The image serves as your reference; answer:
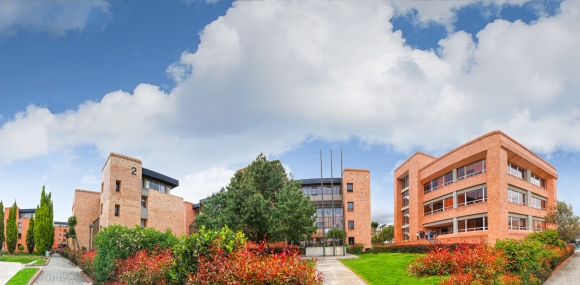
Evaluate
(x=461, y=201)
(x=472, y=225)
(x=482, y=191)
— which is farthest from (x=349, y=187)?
(x=482, y=191)

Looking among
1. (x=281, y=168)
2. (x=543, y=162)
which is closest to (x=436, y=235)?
(x=543, y=162)

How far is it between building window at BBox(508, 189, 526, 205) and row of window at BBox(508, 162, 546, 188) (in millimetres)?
1670

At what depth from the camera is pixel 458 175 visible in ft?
156

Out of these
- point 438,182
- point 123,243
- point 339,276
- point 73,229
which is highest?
point 438,182

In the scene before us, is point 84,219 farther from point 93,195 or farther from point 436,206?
point 436,206

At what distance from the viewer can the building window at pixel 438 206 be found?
161ft

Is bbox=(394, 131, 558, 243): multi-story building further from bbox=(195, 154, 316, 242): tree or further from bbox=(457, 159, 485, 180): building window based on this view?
bbox=(195, 154, 316, 242): tree

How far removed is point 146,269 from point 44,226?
45.7 metres

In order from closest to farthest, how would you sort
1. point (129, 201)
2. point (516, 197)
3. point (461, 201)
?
point (516, 197), point (461, 201), point (129, 201)

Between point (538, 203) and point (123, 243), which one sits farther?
point (538, 203)

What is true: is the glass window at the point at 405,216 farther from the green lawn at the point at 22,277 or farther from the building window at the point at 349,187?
the green lawn at the point at 22,277

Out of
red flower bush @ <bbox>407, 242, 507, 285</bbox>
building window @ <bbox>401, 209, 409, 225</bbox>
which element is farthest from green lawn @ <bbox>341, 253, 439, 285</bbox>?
building window @ <bbox>401, 209, 409, 225</bbox>

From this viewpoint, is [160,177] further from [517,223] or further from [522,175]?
[522,175]

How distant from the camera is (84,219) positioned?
2276 inches
